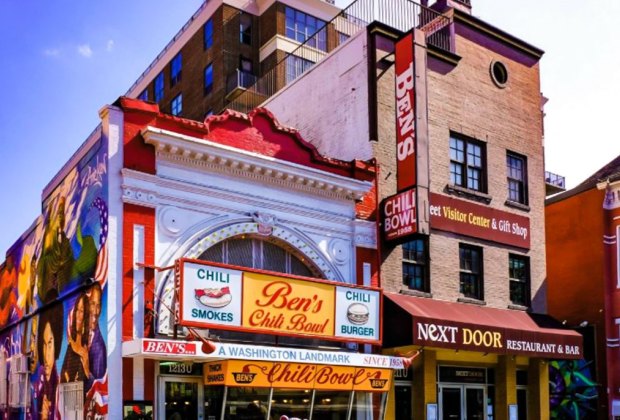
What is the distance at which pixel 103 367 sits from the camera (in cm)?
1745

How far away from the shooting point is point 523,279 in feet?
87.2

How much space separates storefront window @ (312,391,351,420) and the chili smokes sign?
139 centimetres

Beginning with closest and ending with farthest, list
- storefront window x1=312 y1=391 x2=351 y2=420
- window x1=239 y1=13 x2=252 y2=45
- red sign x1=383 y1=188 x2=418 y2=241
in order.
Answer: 1. storefront window x1=312 y1=391 x2=351 y2=420
2. red sign x1=383 y1=188 x2=418 y2=241
3. window x1=239 y1=13 x2=252 y2=45

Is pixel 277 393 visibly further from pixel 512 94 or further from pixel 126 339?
pixel 512 94

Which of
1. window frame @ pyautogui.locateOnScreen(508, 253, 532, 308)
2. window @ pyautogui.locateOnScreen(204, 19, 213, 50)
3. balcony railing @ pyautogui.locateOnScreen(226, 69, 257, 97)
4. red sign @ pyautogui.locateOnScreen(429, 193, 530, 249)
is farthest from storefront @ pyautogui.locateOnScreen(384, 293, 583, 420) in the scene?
window @ pyautogui.locateOnScreen(204, 19, 213, 50)

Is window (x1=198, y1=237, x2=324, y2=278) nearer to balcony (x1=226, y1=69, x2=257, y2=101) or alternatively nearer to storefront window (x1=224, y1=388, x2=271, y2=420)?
storefront window (x1=224, y1=388, x2=271, y2=420)

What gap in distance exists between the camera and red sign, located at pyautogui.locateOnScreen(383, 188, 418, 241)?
21.5 meters

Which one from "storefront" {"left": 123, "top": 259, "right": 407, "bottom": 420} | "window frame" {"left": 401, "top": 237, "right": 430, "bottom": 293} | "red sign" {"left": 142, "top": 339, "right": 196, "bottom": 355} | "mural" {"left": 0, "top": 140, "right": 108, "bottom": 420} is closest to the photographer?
"red sign" {"left": 142, "top": 339, "right": 196, "bottom": 355}

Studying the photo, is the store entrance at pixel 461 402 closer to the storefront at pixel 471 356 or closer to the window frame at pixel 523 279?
the storefront at pixel 471 356

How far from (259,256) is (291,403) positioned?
353 centimetres

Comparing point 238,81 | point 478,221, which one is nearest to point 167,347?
point 478,221

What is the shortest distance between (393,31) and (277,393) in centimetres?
1092

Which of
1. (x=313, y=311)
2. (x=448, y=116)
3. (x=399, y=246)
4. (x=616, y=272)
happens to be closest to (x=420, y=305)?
(x=399, y=246)

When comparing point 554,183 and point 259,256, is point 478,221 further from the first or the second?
point 554,183
